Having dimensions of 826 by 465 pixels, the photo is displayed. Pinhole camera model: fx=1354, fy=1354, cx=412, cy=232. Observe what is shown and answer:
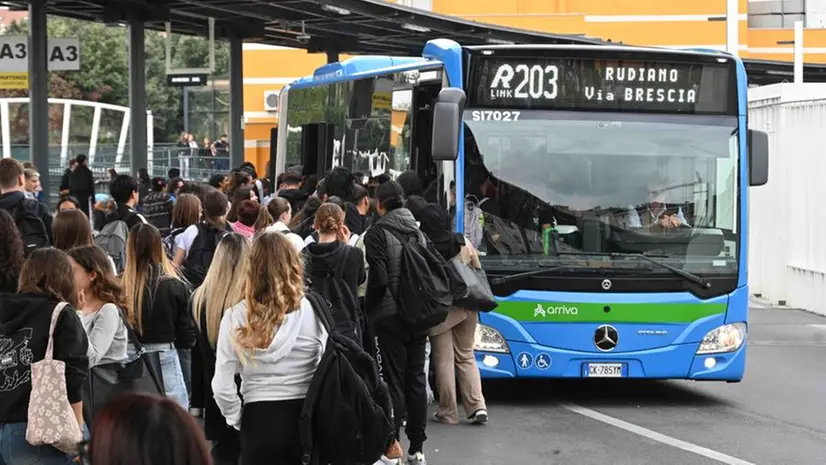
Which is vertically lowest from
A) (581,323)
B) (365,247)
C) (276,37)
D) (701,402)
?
(701,402)

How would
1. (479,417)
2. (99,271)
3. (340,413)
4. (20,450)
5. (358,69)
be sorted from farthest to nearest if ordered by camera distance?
(358,69)
(479,417)
(99,271)
(340,413)
(20,450)

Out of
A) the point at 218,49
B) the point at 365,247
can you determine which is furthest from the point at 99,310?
the point at 218,49

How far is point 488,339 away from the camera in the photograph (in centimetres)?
1130

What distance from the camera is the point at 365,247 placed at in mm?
9312

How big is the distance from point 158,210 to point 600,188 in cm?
518

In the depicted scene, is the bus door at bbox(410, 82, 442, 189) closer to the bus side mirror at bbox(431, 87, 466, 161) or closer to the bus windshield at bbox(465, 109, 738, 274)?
the bus windshield at bbox(465, 109, 738, 274)

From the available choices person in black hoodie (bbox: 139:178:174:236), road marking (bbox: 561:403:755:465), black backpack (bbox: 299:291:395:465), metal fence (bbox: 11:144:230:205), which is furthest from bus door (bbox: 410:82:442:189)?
metal fence (bbox: 11:144:230:205)

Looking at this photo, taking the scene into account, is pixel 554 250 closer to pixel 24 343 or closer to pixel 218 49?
pixel 24 343

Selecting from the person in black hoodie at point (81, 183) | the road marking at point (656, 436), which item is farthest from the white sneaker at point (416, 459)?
the person in black hoodie at point (81, 183)

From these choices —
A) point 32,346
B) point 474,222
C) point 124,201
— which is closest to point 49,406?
point 32,346

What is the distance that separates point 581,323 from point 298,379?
18.3 ft

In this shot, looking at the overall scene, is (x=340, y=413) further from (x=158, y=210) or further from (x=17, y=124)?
(x=17, y=124)

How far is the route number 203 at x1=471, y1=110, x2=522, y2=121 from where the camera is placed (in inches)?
454

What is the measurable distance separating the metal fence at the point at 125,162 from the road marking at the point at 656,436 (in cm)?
1898
